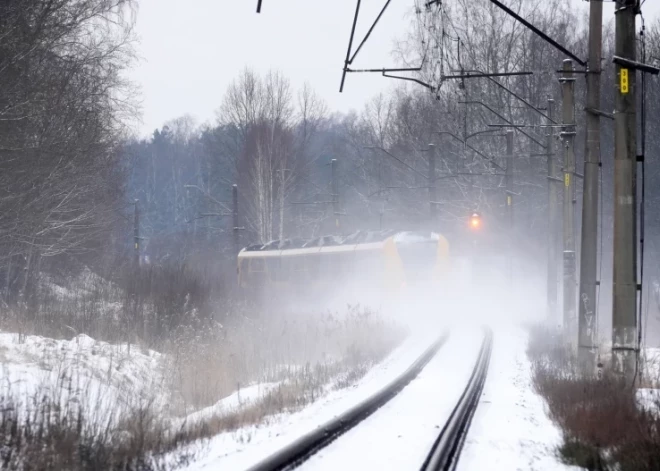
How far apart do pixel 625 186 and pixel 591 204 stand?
363 centimetres

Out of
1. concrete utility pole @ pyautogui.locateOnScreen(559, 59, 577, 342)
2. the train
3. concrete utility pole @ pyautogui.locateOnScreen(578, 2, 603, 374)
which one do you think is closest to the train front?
the train

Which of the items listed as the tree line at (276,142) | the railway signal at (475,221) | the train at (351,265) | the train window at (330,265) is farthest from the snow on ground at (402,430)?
the train window at (330,265)

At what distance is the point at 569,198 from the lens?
1908 cm

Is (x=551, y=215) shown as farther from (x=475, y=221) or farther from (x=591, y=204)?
(x=591, y=204)

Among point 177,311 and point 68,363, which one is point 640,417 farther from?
point 177,311

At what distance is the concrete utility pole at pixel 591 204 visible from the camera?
1350 cm

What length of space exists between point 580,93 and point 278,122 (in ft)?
61.0

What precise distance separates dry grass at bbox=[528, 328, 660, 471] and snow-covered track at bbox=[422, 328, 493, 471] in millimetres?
945

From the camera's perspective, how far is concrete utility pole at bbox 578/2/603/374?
44.3 feet

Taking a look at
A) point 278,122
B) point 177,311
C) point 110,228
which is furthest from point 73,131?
point 278,122

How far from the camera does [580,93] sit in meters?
39.6

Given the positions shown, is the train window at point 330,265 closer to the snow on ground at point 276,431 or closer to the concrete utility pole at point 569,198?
the concrete utility pole at point 569,198

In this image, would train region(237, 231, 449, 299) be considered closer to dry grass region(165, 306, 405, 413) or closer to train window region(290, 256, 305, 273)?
train window region(290, 256, 305, 273)

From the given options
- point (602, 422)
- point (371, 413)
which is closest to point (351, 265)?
point (371, 413)
